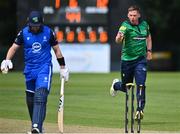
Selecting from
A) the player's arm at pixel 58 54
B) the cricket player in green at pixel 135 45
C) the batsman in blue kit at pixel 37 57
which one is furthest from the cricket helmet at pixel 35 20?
the cricket player in green at pixel 135 45

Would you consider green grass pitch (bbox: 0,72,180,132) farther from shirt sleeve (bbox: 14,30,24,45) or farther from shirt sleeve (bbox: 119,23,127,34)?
shirt sleeve (bbox: 14,30,24,45)

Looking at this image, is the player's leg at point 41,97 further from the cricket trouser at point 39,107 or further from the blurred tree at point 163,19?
the blurred tree at point 163,19

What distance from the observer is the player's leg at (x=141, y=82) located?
13.9 metres

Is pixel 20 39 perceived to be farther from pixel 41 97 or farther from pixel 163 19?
pixel 163 19

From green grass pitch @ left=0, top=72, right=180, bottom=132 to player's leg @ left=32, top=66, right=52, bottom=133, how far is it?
2430 millimetres

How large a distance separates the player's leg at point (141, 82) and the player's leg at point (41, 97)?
242 centimetres

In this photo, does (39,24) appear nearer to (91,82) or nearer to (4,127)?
(4,127)

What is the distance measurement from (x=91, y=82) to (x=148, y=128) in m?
14.4

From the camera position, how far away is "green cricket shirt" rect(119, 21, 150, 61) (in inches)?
568

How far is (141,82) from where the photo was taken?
14398 mm

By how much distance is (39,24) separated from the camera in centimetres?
1190

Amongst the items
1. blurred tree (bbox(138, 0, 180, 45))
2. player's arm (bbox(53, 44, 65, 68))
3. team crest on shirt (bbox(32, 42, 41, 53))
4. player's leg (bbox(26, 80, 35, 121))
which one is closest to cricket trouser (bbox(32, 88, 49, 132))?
player's leg (bbox(26, 80, 35, 121))

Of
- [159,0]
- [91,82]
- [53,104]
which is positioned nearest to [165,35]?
[159,0]

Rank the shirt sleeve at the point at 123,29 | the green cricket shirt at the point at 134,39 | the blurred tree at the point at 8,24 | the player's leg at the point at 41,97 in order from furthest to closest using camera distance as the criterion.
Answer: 1. the blurred tree at the point at 8,24
2. the green cricket shirt at the point at 134,39
3. the shirt sleeve at the point at 123,29
4. the player's leg at the point at 41,97
